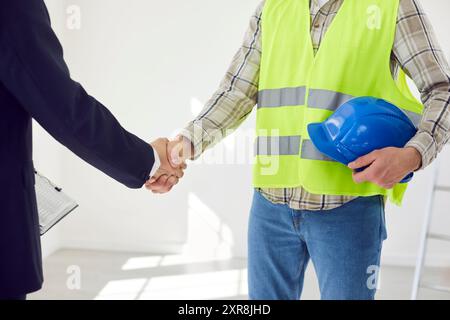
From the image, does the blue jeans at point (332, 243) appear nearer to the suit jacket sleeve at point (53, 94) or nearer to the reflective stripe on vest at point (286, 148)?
the reflective stripe on vest at point (286, 148)

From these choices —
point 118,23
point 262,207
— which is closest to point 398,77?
point 262,207

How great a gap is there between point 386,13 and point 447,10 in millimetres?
2755

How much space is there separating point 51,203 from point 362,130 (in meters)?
0.73

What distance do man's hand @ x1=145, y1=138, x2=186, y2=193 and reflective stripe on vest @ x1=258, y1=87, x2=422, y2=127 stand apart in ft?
1.14

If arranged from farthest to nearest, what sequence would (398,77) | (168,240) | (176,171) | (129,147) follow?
(168,240) → (176,171) → (398,77) → (129,147)

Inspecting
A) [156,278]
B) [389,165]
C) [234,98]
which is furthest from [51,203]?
[156,278]

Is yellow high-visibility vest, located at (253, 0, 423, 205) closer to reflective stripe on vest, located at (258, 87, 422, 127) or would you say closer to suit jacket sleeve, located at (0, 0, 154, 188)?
reflective stripe on vest, located at (258, 87, 422, 127)

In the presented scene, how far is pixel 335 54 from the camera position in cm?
121

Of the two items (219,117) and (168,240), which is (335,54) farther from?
(168,240)

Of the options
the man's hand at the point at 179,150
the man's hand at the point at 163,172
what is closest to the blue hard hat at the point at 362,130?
the man's hand at the point at 179,150

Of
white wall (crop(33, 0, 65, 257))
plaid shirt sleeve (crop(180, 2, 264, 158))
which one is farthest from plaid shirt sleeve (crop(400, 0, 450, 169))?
white wall (crop(33, 0, 65, 257))

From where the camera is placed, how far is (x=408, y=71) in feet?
3.93

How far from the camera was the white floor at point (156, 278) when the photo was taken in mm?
3049

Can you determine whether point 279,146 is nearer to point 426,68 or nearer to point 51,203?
point 426,68
